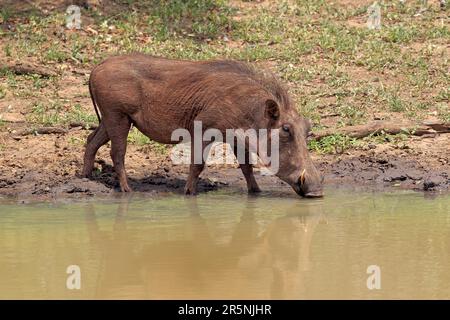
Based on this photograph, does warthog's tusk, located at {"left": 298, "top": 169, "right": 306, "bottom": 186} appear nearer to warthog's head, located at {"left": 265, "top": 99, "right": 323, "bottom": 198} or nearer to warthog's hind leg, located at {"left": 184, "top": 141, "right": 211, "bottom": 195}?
warthog's head, located at {"left": 265, "top": 99, "right": 323, "bottom": 198}

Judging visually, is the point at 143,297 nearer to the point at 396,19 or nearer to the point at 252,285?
the point at 252,285

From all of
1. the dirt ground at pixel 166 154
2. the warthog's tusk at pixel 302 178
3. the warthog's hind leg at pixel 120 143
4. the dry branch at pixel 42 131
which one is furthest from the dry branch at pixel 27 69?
the warthog's tusk at pixel 302 178

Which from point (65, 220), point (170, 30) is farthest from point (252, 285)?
point (170, 30)

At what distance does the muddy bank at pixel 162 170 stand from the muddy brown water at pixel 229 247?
1.16ft

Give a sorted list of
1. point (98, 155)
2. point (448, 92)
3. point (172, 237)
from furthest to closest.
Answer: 1. point (448, 92)
2. point (98, 155)
3. point (172, 237)

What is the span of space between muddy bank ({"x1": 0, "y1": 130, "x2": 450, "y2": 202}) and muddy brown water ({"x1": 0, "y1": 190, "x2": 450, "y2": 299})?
353 millimetres

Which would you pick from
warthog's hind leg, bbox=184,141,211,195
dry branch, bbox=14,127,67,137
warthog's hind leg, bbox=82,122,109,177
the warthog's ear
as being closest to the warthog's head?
the warthog's ear

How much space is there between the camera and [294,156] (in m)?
9.88

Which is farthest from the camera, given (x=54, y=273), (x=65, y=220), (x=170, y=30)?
(x=170, y=30)

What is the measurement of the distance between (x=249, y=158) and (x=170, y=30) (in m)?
4.53

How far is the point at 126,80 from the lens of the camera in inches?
399

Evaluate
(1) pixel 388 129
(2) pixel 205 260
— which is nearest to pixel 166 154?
(1) pixel 388 129

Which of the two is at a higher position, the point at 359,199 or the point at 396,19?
the point at 396,19
